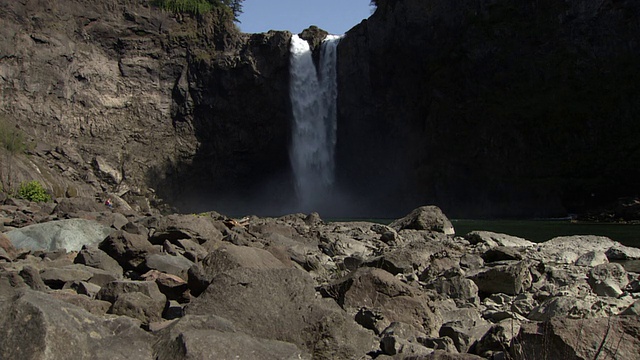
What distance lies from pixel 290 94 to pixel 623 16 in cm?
3096

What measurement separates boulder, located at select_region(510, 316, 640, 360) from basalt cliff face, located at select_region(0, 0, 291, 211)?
52.3 meters

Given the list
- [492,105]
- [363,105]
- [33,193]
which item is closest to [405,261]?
[33,193]

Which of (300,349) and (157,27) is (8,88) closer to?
(157,27)

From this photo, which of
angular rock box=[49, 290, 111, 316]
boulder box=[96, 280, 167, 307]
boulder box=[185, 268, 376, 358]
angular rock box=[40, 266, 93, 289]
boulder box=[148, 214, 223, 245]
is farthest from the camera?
boulder box=[148, 214, 223, 245]

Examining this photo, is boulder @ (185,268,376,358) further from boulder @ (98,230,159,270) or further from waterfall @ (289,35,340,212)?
waterfall @ (289,35,340,212)

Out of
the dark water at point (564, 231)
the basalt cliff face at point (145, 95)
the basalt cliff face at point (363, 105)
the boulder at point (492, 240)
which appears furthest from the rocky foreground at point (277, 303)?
the basalt cliff face at point (145, 95)

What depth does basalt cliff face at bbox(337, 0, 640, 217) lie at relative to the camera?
49.1 m

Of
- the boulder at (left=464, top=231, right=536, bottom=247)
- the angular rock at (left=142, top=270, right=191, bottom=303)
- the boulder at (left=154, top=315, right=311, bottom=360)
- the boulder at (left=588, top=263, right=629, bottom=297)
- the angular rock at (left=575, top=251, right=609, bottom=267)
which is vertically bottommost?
the boulder at (left=464, top=231, right=536, bottom=247)

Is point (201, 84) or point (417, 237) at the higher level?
point (201, 84)

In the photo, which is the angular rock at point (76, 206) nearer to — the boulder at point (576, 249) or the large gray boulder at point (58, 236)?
the large gray boulder at point (58, 236)

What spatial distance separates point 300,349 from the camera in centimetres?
475

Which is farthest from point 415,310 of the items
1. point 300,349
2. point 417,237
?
point 417,237

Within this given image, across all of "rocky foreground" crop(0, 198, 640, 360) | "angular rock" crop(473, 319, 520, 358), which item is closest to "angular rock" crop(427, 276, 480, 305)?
"rocky foreground" crop(0, 198, 640, 360)

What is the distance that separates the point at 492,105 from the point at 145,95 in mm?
34941
